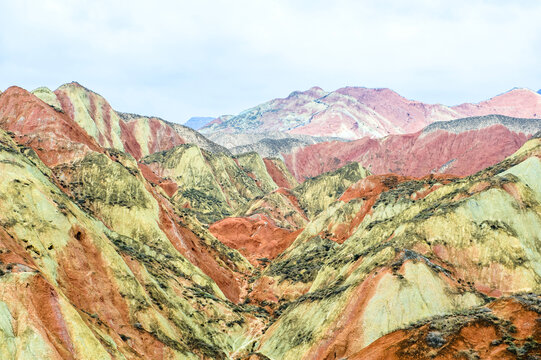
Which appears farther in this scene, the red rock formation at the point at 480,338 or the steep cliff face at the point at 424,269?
the steep cliff face at the point at 424,269

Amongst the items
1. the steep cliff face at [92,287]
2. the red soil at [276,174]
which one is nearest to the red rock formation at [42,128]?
the steep cliff face at [92,287]

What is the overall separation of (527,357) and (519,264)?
→ 28.9 meters

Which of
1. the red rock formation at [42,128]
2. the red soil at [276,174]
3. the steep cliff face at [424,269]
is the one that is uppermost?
the red rock formation at [42,128]

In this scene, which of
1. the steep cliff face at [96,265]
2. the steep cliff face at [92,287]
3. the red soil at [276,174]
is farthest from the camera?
the red soil at [276,174]

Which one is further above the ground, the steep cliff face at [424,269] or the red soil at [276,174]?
the red soil at [276,174]

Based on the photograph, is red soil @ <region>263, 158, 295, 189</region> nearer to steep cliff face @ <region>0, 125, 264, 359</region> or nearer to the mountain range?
the mountain range

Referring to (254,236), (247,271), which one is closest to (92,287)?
(247,271)

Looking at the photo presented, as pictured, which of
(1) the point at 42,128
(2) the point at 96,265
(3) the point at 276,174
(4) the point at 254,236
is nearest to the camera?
(2) the point at 96,265

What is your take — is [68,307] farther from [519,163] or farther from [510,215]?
[519,163]

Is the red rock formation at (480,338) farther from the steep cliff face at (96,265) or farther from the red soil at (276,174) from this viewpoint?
the red soil at (276,174)

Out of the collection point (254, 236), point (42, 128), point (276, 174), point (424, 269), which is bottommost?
point (254, 236)

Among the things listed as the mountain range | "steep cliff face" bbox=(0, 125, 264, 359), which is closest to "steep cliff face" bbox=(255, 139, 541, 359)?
the mountain range

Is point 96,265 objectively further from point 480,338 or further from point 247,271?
point 247,271

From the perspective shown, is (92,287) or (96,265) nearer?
(92,287)
